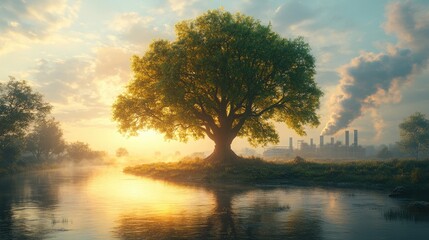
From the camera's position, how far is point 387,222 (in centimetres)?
1617

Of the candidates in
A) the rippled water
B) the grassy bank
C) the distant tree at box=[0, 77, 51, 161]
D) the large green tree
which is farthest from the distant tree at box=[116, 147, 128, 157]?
the rippled water

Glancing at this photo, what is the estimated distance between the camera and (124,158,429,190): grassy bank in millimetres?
31766

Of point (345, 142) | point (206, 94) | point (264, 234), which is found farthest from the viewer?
point (345, 142)

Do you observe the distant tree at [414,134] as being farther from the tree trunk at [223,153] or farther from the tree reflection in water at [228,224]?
the tree reflection in water at [228,224]

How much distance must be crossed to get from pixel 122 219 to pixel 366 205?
13179mm

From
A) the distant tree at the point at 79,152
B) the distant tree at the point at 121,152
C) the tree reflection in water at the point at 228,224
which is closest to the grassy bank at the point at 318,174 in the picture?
the tree reflection in water at the point at 228,224

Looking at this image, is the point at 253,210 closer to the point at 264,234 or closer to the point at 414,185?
the point at 264,234

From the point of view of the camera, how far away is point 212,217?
17188mm

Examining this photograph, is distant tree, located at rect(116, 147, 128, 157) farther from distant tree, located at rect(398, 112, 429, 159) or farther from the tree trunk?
the tree trunk

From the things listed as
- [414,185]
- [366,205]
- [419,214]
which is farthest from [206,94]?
[419,214]

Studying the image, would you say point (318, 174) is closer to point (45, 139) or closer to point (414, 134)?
point (45, 139)

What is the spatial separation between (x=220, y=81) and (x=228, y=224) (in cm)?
3158

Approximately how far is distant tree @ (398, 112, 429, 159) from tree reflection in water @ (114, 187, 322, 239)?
121644mm

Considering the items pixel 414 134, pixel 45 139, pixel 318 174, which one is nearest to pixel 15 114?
pixel 45 139
